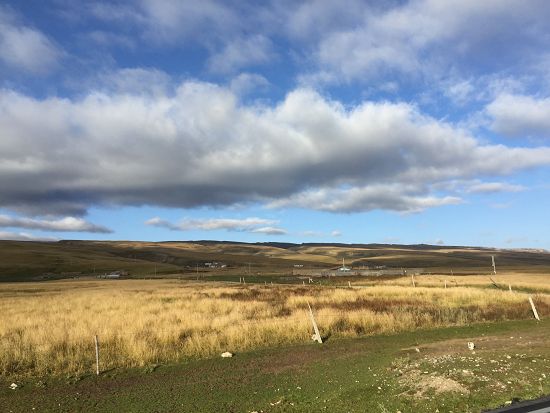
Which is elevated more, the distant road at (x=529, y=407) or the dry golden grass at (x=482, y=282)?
the distant road at (x=529, y=407)

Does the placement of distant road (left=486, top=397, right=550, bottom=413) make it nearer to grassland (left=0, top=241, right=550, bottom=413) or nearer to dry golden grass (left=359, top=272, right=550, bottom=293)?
grassland (left=0, top=241, right=550, bottom=413)

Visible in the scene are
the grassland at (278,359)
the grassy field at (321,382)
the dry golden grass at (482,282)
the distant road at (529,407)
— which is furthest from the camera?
the dry golden grass at (482,282)

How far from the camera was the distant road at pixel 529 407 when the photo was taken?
8.12 metres

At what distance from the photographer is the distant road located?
8.12m

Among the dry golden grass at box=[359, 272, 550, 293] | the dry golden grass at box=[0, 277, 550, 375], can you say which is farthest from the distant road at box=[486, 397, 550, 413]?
the dry golden grass at box=[359, 272, 550, 293]

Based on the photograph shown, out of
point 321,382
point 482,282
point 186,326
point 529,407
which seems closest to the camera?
point 529,407

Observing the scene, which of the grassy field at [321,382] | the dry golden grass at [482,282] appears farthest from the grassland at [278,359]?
the dry golden grass at [482,282]

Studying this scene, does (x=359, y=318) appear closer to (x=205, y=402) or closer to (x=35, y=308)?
(x=205, y=402)

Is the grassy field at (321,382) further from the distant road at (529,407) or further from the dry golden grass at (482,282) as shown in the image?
the dry golden grass at (482,282)

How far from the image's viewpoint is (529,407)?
8367mm

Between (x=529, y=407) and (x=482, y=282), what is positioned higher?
(x=529, y=407)

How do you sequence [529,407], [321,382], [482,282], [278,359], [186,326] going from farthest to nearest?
1. [482,282]
2. [186,326]
3. [278,359]
4. [321,382]
5. [529,407]

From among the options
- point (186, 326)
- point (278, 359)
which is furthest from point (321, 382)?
point (186, 326)

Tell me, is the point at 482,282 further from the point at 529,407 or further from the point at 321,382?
the point at 529,407
